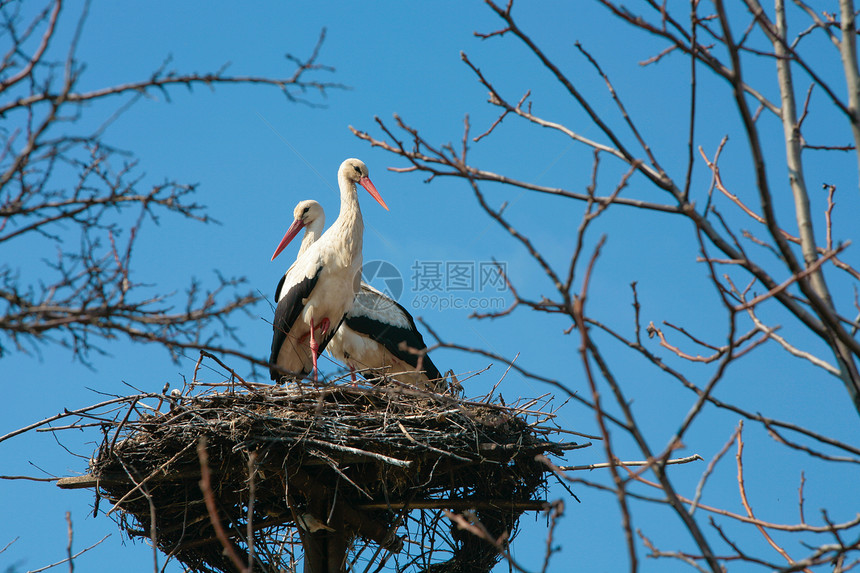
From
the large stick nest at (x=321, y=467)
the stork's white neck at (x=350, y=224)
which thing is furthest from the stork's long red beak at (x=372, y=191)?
the large stick nest at (x=321, y=467)

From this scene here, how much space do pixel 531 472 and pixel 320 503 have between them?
132 cm

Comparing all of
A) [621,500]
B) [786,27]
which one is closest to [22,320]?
[621,500]

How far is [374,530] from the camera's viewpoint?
5.39 metres

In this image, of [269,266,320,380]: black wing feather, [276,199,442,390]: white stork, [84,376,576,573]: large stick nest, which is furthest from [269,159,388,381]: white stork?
[84,376,576,573]: large stick nest

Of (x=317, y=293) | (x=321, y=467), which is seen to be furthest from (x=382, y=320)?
(x=321, y=467)

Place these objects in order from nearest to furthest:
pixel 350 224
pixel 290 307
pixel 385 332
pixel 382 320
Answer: pixel 290 307
pixel 350 224
pixel 385 332
pixel 382 320

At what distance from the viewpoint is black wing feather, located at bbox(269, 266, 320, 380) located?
6773 mm

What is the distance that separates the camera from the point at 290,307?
6.82 metres

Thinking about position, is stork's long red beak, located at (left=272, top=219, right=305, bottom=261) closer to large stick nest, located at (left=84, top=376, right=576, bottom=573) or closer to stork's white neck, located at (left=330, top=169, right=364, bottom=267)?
stork's white neck, located at (left=330, top=169, right=364, bottom=267)

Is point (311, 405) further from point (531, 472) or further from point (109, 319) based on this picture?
point (109, 319)

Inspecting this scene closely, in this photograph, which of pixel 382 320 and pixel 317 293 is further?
pixel 382 320

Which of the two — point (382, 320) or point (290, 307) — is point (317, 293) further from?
point (382, 320)

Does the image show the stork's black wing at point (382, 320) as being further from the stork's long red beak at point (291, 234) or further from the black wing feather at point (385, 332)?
the stork's long red beak at point (291, 234)

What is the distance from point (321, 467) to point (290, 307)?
2.09 m
